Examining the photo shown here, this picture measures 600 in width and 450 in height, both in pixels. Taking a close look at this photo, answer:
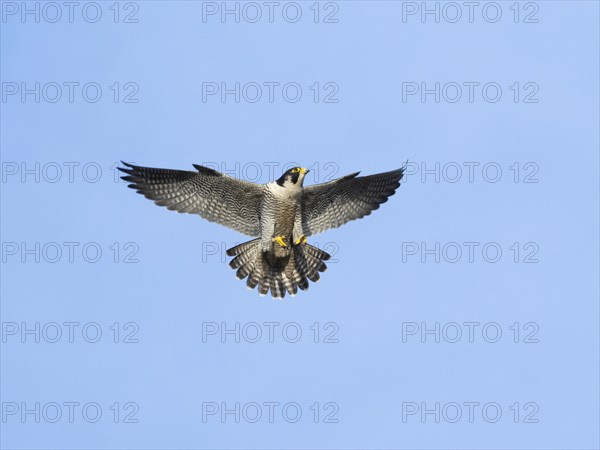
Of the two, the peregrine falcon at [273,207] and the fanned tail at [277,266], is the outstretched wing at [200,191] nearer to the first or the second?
the peregrine falcon at [273,207]

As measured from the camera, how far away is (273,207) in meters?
25.0

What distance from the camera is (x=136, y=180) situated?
81.1 ft

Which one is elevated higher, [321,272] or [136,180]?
[136,180]

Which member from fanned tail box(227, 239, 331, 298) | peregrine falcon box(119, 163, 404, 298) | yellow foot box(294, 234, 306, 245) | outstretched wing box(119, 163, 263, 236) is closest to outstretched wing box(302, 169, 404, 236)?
peregrine falcon box(119, 163, 404, 298)

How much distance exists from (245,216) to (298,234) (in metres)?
1.06

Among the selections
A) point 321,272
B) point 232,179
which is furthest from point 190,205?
point 321,272

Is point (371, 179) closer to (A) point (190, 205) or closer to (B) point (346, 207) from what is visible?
(B) point (346, 207)

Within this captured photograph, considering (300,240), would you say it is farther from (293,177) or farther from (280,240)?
(293,177)

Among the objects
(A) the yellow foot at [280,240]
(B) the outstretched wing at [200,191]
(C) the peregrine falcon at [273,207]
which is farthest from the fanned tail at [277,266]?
(B) the outstretched wing at [200,191]

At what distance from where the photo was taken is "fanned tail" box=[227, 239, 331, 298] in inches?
1016

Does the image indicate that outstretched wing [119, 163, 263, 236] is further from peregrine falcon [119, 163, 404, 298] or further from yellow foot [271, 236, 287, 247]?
yellow foot [271, 236, 287, 247]

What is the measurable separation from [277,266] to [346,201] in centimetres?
182

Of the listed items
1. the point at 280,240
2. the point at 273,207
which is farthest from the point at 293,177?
the point at 280,240

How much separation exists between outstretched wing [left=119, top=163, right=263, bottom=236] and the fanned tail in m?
0.82
